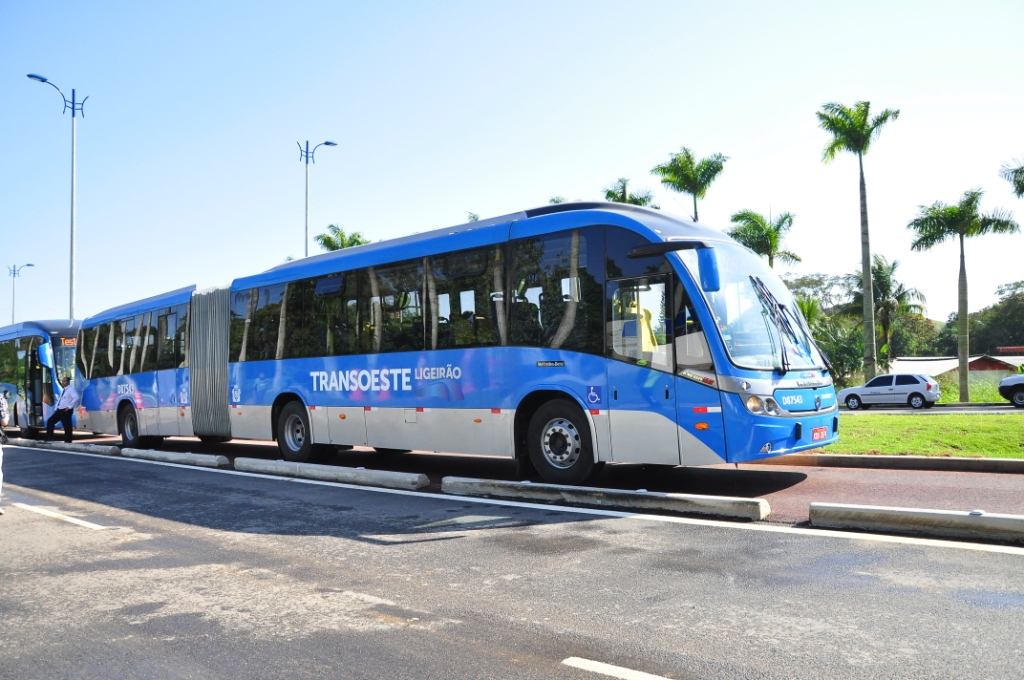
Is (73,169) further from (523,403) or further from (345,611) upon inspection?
(345,611)

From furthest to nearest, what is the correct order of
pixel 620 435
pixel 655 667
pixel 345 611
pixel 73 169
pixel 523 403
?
1. pixel 73 169
2. pixel 523 403
3. pixel 620 435
4. pixel 345 611
5. pixel 655 667

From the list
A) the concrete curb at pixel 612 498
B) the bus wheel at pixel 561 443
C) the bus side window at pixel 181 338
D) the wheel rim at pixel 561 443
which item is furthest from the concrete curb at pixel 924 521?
the bus side window at pixel 181 338

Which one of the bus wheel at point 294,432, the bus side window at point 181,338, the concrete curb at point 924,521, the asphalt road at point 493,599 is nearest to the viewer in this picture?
the asphalt road at point 493,599

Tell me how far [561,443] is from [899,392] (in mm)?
30520

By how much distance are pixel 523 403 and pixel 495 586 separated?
4939mm

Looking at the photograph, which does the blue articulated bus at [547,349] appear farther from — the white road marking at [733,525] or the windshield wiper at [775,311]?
the white road marking at [733,525]

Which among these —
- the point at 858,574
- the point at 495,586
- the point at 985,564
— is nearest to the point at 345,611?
the point at 495,586

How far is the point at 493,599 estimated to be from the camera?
5.40 meters

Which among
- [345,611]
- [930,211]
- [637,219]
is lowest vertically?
[345,611]

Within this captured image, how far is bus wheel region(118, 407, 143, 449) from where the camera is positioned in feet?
62.8

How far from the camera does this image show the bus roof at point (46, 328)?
A: 25094mm

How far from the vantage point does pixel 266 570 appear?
6375 mm

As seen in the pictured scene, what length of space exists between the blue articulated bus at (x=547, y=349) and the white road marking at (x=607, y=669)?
5.05 meters

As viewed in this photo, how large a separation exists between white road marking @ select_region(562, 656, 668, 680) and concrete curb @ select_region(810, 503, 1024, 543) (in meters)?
3.86
